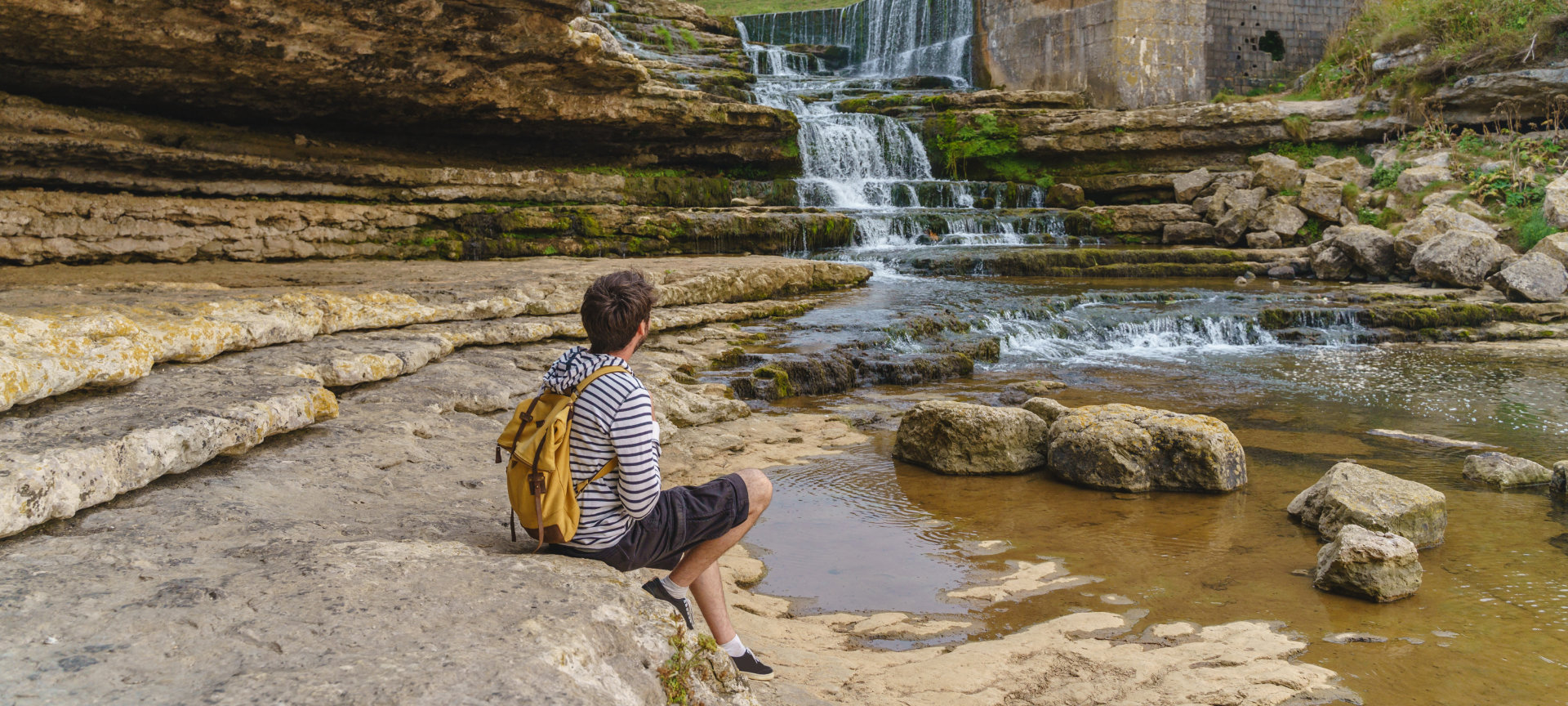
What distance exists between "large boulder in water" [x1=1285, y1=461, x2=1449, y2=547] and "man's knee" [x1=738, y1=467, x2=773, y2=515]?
251cm

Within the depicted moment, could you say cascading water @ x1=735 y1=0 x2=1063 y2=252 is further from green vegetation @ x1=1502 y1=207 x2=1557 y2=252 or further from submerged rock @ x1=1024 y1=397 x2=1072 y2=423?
submerged rock @ x1=1024 y1=397 x2=1072 y2=423

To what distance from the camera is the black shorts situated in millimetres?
2477

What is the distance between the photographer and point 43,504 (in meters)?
2.29

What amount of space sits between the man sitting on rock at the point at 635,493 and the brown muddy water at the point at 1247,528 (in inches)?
35.2

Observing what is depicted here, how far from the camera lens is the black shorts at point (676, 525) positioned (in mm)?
2477

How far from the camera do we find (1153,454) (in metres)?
4.77

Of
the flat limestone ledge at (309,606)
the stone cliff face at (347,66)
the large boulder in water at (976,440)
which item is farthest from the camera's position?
the stone cliff face at (347,66)

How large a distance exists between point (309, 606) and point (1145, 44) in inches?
793

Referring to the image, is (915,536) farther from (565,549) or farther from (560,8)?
(560,8)

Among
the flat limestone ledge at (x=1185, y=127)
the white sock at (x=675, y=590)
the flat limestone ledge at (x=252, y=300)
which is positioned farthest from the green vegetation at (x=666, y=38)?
the white sock at (x=675, y=590)

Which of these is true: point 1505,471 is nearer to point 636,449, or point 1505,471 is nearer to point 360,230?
point 636,449

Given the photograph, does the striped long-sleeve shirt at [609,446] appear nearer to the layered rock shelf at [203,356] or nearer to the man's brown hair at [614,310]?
the man's brown hair at [614,310]

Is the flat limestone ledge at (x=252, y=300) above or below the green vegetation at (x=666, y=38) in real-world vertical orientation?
below

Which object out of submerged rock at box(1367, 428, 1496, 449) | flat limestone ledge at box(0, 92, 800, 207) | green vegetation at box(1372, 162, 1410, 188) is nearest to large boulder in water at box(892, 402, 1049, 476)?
submerged rock at box(1367, 428, 1496, 449)
